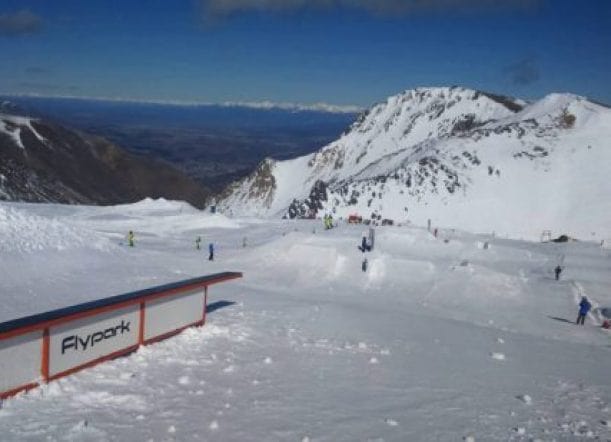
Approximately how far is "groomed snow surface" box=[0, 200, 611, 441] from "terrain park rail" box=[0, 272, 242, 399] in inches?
12.4

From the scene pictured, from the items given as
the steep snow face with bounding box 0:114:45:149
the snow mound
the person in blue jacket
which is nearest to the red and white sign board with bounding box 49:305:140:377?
the snow mound

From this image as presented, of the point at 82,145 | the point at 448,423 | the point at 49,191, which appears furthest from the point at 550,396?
the point at 82,145

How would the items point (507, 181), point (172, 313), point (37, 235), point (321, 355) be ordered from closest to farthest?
point (321, 355)
point (172, 313)
point (37, 235)
point (507, 181)

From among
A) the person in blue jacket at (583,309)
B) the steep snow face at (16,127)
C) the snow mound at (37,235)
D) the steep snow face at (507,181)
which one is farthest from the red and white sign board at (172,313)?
the steep snow face at (16,127)

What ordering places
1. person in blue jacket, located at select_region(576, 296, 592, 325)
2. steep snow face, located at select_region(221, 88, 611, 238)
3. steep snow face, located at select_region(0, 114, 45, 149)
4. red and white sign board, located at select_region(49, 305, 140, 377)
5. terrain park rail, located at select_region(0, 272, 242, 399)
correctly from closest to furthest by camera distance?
terrain park rail, located at select_region(0, 272, 242, 399) < red and white sign board, located at select_region(49, 305, 140, 377) < person in blue jacket, located at select_region(576, 296, 592, 325) < steep snow face, located at select_region(221, 88, 611, 238) < steep snow face, located at select_region(0, 114, 45, 149)

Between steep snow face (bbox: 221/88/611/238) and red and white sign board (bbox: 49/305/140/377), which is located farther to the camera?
steep snow face (bbox: 221/88/611/238)

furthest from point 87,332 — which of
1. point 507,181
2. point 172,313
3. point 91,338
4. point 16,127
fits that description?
point 16,127

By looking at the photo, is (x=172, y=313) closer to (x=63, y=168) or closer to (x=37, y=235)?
(x=37, y=235)

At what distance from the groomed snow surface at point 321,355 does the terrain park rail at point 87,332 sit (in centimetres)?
31

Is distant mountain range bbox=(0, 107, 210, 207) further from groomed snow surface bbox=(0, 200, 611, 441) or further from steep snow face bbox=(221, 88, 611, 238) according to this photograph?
groomed snow surface bbox=(0, 200, 611, 441)

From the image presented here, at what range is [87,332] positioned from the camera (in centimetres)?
1173

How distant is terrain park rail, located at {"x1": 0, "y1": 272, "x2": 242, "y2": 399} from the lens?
1013 centimetres

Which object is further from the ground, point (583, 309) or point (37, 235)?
point (37, 235)

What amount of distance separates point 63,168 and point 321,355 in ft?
516
